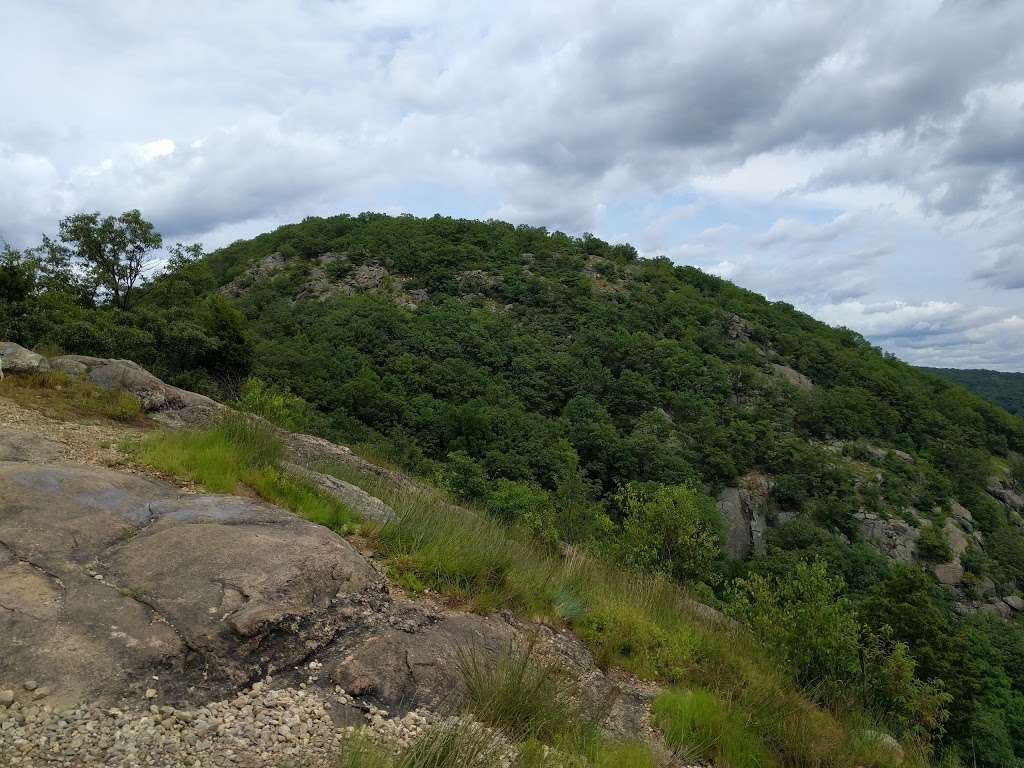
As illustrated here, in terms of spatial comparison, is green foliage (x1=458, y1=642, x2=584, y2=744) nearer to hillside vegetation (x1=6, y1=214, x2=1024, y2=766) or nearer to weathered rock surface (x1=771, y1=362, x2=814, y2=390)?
hillside vegetation (x1=6, y1=214, x2=1024, y2=766)

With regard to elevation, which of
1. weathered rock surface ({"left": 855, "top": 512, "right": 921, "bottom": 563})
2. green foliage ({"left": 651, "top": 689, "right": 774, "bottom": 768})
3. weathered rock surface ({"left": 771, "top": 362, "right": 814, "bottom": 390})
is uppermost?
weathered rock surface ({"left": 771, "top": 362, "right": 814, "bottom": 390})

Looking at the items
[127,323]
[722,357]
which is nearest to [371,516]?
[127,323]

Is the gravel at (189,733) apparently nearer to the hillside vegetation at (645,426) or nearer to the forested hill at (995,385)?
the hillside vegetation at (645,426)

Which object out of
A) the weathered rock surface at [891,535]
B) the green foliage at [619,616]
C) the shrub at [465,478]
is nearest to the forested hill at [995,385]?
the weathered rock surface at [891,535]

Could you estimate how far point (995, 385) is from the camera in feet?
538

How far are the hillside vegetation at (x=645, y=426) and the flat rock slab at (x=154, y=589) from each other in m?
1.32

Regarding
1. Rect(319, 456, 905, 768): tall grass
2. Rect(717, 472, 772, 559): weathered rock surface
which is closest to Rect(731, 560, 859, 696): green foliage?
Rect(319, 456, 905, 768): tall grass

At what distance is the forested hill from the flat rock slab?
143 m

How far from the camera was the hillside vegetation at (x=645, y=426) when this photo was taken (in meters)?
11.4

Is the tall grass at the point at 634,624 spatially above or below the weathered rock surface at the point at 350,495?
below

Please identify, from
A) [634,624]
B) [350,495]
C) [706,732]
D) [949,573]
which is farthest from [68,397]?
[949,573]

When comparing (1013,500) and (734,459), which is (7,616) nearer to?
(734,459)

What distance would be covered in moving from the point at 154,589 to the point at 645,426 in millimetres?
41957

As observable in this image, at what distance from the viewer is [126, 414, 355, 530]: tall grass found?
20.2 ft
